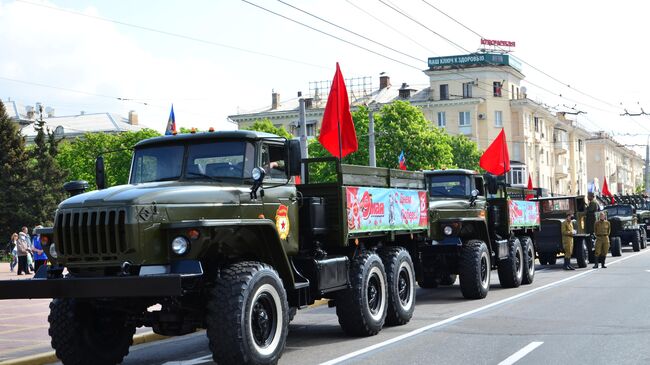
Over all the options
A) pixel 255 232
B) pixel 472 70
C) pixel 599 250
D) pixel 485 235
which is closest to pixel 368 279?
pixel 255 232

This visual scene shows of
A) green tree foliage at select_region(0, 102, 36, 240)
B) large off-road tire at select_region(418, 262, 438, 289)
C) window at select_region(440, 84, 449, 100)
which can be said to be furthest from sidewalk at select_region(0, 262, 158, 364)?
window at select_region(440, 84, 449, 100)

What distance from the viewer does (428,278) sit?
1855 centimetres

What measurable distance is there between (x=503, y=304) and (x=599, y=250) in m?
11.8

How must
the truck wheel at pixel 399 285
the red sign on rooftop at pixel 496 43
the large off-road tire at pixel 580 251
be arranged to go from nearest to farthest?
the truck wheel at pixel 399 285, the large off-road tire at pixel 580 251, the red sign on rooftop at pixel 496 43

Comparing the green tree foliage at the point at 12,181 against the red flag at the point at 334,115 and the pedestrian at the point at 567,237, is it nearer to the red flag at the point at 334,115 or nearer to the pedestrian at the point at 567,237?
the pedestrian at the point at 567,237

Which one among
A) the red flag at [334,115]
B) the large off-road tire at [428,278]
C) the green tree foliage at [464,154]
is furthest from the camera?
the green tree foliage at [464,154]

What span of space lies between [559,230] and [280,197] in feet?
55.5

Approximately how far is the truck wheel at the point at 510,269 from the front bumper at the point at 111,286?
38.6 feet

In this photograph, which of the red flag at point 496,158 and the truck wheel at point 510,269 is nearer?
the truck wheel at point 510,269

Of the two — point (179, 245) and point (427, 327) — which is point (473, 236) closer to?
point (427, 327)

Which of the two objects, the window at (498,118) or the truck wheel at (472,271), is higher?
the window at (498,118)

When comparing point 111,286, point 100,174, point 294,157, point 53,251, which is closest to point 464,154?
point 294,157

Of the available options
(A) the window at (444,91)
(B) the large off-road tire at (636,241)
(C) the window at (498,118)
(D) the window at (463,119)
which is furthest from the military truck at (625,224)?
(A) the window at (444,91)

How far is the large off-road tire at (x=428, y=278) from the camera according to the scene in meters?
16.6
